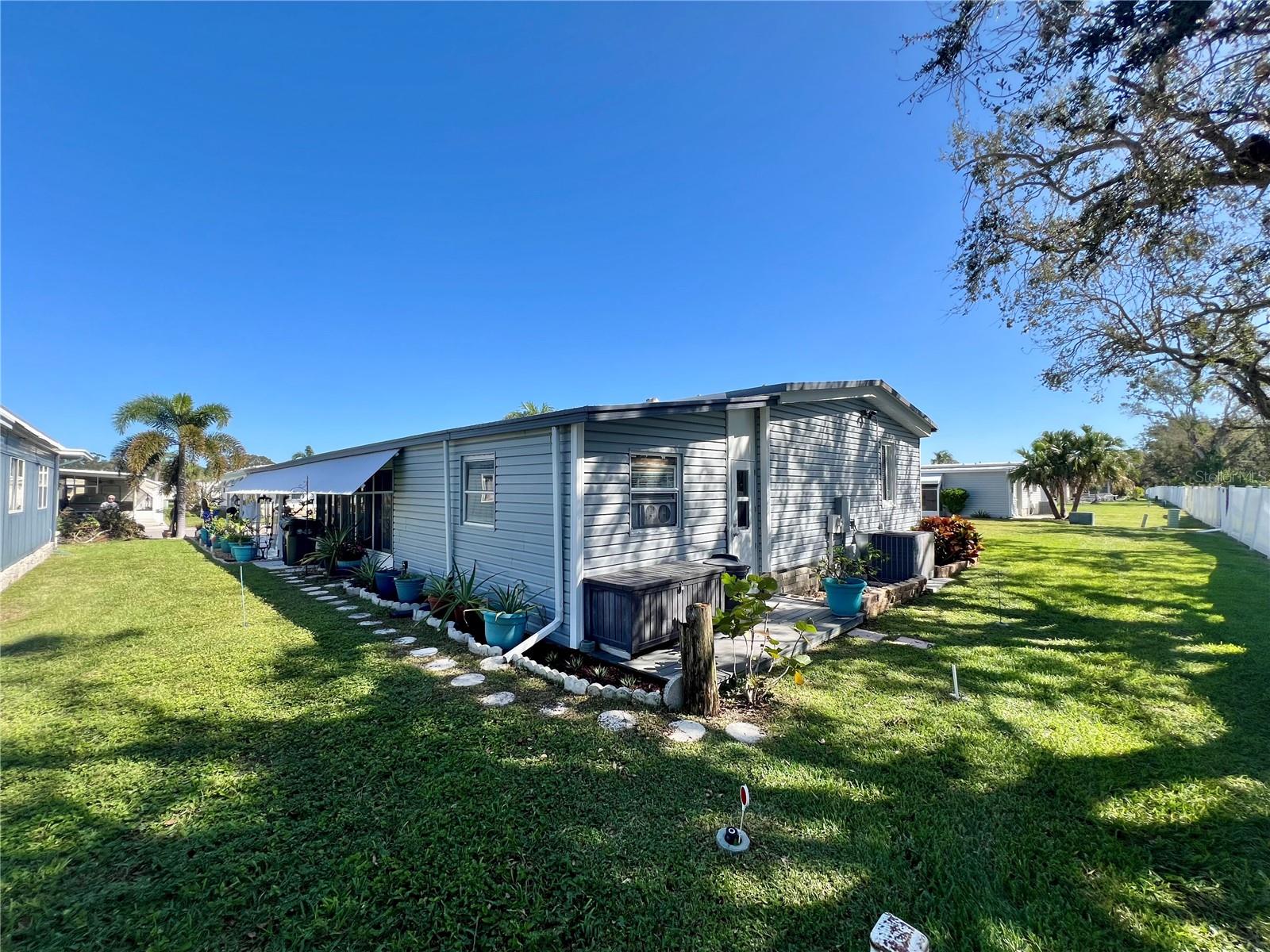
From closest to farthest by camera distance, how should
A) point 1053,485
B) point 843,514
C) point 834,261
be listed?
point 843,514 < point 834,261 < point 1053,485

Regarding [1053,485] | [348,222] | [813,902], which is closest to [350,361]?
[348,222]

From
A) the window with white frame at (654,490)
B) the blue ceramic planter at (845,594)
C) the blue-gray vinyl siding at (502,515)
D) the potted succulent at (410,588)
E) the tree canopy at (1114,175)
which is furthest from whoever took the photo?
the potted succulent at (410,588)

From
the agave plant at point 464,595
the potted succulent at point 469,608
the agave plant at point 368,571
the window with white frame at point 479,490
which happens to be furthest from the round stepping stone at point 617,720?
the agave plant at point 368,571

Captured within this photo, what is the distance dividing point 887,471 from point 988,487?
2192 centimetres

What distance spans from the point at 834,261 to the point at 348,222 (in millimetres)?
14851

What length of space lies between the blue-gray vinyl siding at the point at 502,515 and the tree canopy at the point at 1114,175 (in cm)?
743

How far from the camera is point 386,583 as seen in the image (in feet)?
33.1

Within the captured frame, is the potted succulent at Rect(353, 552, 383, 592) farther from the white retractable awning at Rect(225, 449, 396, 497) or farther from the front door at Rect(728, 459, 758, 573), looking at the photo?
the front door at Rect(728, 459, 758, 573)

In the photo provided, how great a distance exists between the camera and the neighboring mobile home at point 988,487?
94.9ft

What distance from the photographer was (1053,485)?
88.1 ft

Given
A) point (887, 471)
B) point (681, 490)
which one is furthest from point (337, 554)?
point (887, 471)

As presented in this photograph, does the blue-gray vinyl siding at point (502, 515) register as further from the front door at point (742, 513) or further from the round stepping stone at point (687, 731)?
the front door at point (742, 513)

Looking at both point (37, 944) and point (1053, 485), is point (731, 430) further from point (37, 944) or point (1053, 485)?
point (1053, 485)

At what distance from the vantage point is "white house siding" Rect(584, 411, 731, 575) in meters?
6.79
